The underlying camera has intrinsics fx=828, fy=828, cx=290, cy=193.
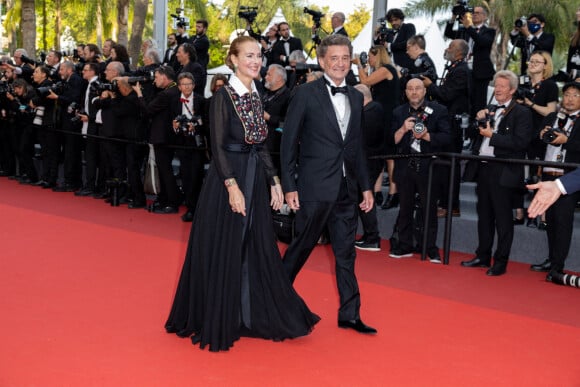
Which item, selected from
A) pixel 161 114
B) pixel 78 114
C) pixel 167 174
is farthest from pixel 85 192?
pixel 161 114

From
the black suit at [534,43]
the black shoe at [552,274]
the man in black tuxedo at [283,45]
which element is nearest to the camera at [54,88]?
the man in black tuxedo at [283,45]

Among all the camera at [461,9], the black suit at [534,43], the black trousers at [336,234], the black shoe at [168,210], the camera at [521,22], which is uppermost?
the camera at [461,9]

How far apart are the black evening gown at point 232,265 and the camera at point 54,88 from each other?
767cm

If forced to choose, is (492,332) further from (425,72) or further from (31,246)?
(31,246)

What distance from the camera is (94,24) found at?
3484 cm

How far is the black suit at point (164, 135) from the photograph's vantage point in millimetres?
10141

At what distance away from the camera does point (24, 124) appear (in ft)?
43.2

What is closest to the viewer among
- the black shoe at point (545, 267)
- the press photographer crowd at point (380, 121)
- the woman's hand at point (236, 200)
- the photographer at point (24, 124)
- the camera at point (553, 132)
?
the woman's hand at point (236, 200)

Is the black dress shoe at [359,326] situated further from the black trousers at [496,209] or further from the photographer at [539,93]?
the photographer at [539,93]

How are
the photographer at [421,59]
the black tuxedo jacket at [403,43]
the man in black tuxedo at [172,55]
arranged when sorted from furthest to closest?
the man in black tuxedo at [172,55] → the black tuxedo jacket at [403,43] → the photographer at [421,59]

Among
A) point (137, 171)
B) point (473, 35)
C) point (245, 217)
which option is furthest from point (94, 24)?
point (245, 217)

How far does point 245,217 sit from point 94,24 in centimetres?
3180

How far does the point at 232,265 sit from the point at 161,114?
5.77 meters

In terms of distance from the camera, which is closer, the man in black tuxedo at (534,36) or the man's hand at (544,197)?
the man's hand at (544,197)
